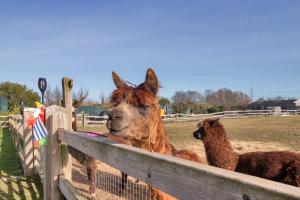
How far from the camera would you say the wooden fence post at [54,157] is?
4051 millimetres

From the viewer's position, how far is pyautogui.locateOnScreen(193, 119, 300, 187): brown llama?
16.5ft

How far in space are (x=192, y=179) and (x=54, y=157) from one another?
3.08 m

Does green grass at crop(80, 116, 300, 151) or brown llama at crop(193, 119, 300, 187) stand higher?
brown llama at crop(193, 119, 300, 187)

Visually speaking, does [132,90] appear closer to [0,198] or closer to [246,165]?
[246,165]

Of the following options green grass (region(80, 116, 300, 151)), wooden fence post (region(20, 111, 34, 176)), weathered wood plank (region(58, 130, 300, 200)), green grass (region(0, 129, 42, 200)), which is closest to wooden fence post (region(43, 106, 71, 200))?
green grass (region(0, 129, 42, 200))

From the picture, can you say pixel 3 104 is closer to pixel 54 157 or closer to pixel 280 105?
pixel 54 157

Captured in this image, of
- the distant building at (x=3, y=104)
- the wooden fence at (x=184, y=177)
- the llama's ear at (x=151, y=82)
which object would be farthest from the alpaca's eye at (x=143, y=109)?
the distant building at (x=3, y=104)

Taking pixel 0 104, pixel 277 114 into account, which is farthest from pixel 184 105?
pixel 0 104

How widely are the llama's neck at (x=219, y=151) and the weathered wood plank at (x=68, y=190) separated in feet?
9.65

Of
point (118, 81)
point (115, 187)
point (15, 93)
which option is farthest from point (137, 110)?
point (15, 93)

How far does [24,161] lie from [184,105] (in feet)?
181

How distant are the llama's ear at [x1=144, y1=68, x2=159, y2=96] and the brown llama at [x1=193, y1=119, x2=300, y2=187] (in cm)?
291

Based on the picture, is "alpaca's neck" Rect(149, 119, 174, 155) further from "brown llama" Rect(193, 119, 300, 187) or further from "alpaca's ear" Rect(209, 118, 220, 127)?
"alpaca's ear" Rect(209, 118, 220, 127)

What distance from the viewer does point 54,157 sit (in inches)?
160
